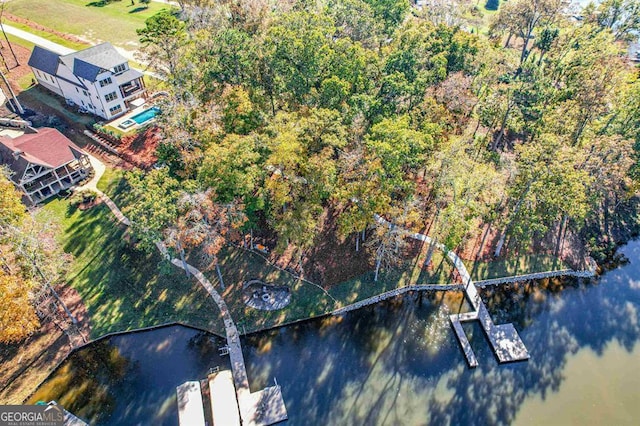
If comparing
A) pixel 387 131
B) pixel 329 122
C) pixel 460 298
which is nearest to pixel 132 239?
pixel 329 122

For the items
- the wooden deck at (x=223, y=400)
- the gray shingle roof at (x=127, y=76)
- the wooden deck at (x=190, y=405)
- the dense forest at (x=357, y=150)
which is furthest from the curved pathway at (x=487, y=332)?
the gray shingle roof at (x=127, y=76)

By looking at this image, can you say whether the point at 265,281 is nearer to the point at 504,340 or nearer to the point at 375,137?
the point at 375,137

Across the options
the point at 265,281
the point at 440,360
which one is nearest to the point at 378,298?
the point at 440,360

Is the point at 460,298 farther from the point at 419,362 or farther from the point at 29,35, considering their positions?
the point at 29,35

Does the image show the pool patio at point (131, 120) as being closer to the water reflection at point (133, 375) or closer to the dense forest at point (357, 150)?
the dense forest at point (357, 150)

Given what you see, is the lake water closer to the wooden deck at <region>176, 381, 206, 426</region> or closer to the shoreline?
the shoreline
